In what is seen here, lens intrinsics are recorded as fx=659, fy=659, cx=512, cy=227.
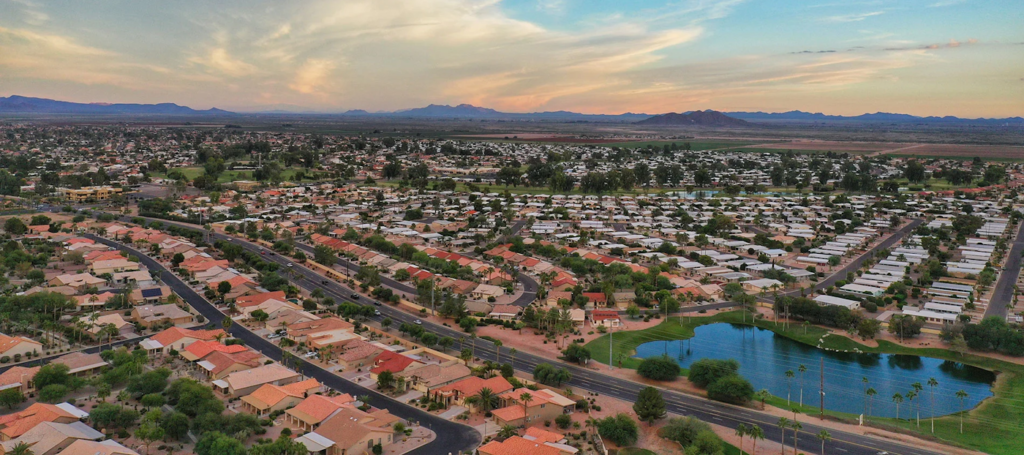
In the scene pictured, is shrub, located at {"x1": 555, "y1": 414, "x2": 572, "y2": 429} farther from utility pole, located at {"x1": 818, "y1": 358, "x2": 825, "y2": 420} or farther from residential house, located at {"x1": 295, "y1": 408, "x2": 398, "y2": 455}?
utility pole, located at {"x1": 818, "y1": 358, "x2": 825, "y2": 420}

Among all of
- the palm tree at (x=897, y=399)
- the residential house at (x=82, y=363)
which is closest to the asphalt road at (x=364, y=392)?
the residential house at (x=82, y=363)

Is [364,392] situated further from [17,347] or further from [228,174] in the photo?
[228,174]

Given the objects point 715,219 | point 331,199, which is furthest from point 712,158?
point 331,199

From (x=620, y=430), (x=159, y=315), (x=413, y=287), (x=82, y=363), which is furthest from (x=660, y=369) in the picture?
(x=159, y=315)

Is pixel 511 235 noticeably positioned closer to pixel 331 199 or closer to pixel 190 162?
pixel 331 199

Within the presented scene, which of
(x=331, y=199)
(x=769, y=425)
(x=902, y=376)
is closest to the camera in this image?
(x=769, y=425)

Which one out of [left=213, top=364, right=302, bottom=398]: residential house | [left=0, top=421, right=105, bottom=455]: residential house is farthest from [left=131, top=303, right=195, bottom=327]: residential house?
[left=0, top=421, right=105, bottom=455]: residential house

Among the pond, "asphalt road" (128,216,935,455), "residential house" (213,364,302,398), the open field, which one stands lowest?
the pond
